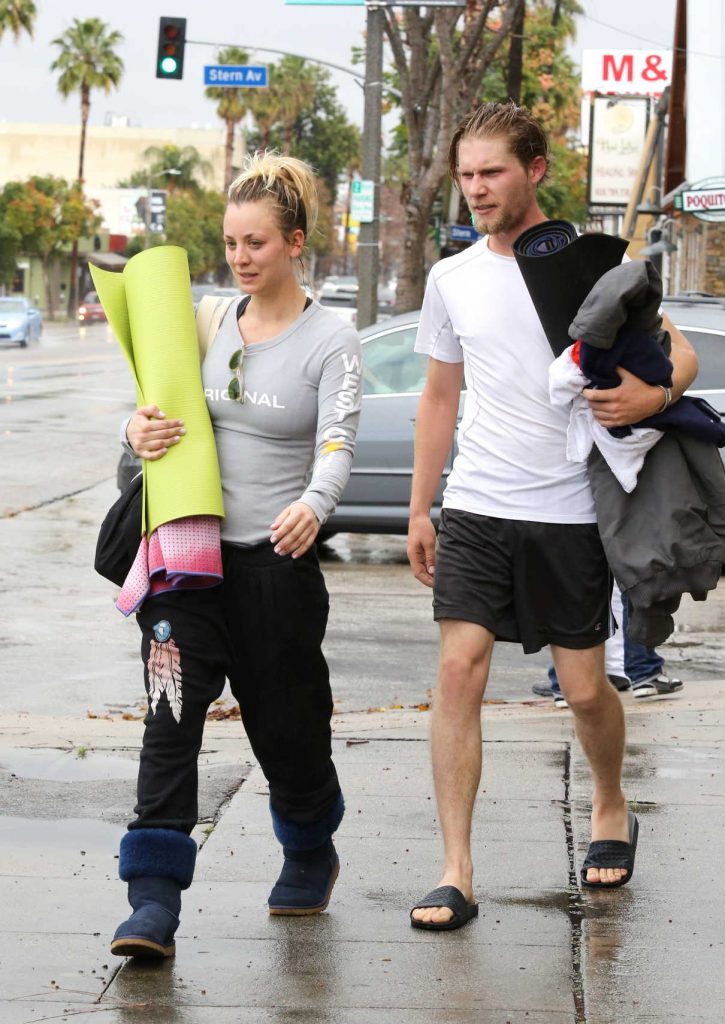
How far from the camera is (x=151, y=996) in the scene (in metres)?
3.65

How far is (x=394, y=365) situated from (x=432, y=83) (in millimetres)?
14594

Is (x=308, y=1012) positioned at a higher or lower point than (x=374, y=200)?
lower

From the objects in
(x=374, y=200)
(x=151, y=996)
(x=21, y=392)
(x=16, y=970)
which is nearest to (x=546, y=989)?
(x=151, y=996)

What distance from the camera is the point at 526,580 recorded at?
14.2 feet

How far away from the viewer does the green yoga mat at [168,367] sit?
396cm

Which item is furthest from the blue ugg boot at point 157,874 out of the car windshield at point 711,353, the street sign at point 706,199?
the street sign at point 706,199

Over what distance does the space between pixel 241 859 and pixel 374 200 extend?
20255mm

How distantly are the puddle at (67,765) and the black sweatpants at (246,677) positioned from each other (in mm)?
1637

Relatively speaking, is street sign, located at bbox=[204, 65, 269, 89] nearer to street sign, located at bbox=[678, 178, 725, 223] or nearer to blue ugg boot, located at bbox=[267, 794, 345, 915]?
street sign, located at bbox=[678, 178, 725, 223]

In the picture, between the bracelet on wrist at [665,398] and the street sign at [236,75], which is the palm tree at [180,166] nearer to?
the street sign at [236,75]

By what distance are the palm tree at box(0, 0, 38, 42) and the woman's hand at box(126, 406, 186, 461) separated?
68004 mm

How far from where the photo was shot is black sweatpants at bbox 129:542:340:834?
12.9ft

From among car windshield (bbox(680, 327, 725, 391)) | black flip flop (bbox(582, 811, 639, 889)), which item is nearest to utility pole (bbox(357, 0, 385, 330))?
car windshield (bbox(680, 327, 725, 391))

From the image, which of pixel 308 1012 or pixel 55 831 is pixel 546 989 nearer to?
pixel 308 1012
